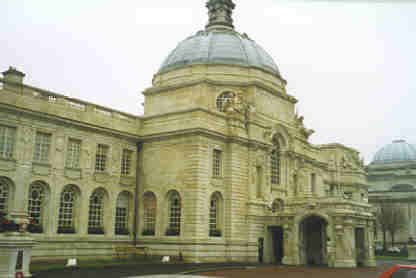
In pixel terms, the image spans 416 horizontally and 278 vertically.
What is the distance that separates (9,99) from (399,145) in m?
84.7

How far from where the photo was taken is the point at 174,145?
41531mm

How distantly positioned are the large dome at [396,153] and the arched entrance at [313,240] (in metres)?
58.9

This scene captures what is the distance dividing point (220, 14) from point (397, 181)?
177 feet

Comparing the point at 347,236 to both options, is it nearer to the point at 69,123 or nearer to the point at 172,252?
the point at 172,252

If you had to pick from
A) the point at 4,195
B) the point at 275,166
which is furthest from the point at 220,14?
the point at 4,195

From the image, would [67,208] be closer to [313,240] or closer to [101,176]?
[101,176]

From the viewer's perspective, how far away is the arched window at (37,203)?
115 feet

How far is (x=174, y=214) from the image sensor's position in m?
40.7

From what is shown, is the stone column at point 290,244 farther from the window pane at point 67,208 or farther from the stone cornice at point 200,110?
the window pane at point 67,208

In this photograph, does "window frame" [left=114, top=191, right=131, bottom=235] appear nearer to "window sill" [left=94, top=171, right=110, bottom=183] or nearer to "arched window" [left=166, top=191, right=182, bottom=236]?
"window sill" [left=94, top=171, right=110, bottom=183]

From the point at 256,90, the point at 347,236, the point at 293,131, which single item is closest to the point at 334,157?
the point at 293,131

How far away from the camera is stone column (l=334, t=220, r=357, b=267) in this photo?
125 feet

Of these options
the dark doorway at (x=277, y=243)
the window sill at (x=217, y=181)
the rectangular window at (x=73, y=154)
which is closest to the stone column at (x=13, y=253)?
the rectangular window at (x=73, y=154)

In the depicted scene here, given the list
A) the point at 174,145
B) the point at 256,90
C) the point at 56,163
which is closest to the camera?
the point at 56,163
